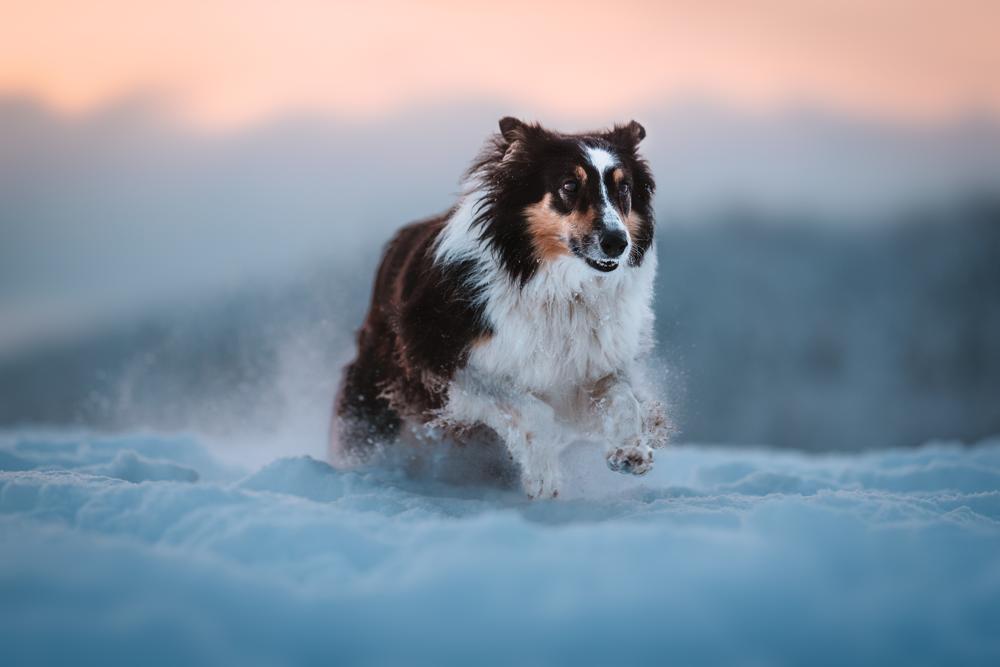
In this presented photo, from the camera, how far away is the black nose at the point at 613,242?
4613mm

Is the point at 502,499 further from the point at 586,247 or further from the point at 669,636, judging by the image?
the point at 669,636

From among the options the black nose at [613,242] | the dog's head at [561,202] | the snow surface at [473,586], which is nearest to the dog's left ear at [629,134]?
the dog's head at [561,202]

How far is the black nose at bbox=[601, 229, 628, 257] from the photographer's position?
461 centimetres

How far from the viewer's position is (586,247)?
4699mm

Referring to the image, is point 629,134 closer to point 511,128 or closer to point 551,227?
point 511,128

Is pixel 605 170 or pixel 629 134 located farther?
pixel 629 134

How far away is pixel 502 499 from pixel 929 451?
5.33 meters

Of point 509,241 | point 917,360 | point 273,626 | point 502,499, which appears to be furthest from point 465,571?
point 917,360

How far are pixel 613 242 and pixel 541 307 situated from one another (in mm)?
613

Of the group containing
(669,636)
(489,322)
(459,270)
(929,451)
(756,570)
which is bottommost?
(669,636)

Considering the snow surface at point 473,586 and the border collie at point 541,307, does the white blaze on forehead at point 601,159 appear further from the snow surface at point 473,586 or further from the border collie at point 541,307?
the snow surface at point 473,586

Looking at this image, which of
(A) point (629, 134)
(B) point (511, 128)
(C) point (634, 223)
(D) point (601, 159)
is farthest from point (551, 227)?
(A) point (629, 134)

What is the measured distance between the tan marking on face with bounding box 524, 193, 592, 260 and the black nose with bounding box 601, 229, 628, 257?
0.15m

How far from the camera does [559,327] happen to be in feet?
16.3
